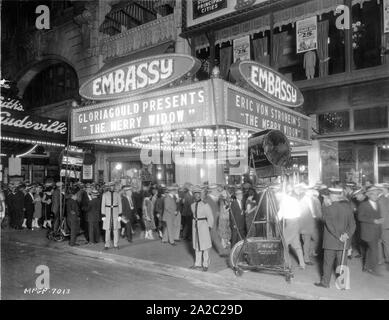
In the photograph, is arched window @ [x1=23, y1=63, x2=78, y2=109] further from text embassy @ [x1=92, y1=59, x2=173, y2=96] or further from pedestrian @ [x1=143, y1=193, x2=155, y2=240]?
text embassy @ [x1=92, y1=59, x2=173, y2=96]

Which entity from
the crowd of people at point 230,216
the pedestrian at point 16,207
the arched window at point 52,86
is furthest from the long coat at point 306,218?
the arched window at point 52,86

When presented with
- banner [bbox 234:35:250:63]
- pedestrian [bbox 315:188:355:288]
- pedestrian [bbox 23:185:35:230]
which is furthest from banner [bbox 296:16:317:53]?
pedestrian [bbox 23:185:35:230]

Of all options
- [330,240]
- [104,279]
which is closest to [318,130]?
[330,240]

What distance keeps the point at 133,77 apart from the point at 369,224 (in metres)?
6.73

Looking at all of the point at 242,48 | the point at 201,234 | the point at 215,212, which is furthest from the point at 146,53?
the point at 201,234

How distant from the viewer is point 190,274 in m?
8.66

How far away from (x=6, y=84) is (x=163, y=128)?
616 inches

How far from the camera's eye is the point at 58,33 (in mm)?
22172

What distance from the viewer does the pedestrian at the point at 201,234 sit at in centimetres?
876

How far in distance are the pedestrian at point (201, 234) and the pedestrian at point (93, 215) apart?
4.55 m

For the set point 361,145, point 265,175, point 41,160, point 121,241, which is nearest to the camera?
point 265,175

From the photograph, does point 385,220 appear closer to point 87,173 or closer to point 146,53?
point 146,53

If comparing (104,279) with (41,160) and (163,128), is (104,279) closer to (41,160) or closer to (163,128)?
(163,128)

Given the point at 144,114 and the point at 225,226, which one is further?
the point at 225,226
